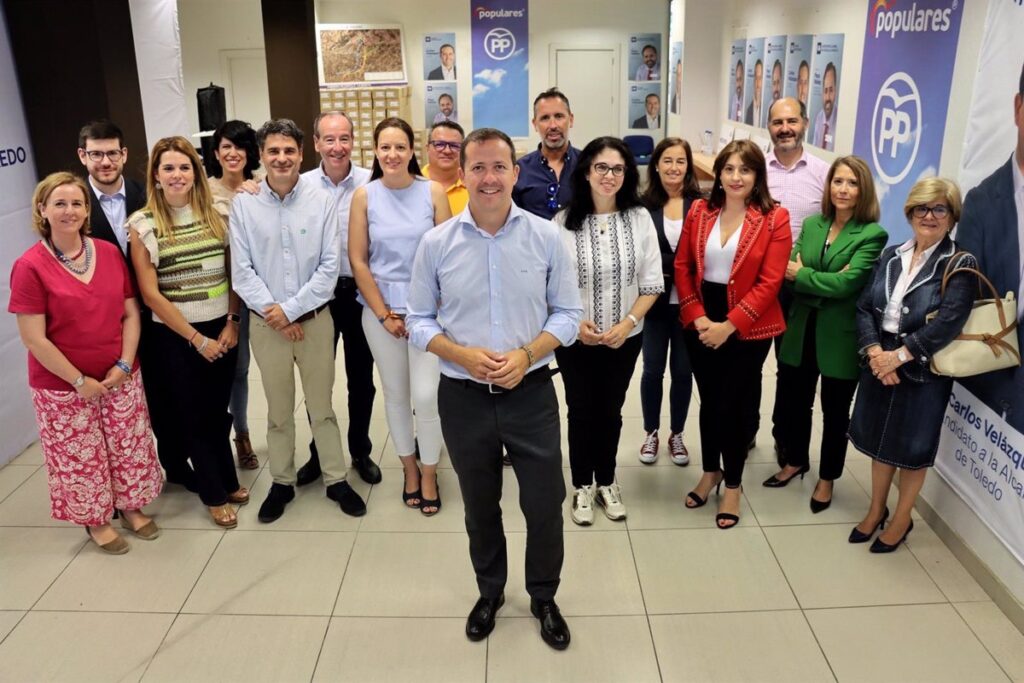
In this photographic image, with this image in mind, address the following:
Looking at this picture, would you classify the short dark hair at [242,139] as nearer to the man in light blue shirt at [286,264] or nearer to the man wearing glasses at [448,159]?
the man in light blue shirt at [286,264]

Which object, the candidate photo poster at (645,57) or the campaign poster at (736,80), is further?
the candidate photo poster at (645,57)

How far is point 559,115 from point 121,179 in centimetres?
191

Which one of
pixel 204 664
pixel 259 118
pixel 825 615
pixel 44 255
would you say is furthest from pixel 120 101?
pixel 259 118

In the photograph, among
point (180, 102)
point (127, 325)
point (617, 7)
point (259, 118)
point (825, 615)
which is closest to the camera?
point (825, 615)

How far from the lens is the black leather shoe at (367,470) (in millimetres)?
3777

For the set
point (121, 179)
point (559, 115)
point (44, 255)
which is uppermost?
point (559, 115)

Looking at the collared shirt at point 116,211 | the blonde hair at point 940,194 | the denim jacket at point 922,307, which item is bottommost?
the denim jacket at point 922,307

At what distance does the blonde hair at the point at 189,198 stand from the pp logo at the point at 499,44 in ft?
27.1

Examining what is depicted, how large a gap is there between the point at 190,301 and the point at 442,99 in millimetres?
8285

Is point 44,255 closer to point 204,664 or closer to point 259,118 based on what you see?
point 204,664

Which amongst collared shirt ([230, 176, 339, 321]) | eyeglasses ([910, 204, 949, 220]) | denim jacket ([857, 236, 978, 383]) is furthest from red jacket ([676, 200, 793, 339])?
collared shirt ([230, 176, 339, 321])

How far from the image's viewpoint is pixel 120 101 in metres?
4.12

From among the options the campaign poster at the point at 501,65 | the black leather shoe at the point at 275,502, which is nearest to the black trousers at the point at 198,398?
the black leather shoe at the point at 275,502

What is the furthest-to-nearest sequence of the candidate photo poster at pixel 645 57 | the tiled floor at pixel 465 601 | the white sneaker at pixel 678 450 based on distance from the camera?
the candidate photo poster at pixel 645 57 < the white sneaker at pixel 678 450 < the tiled floor at pixel 465 601
